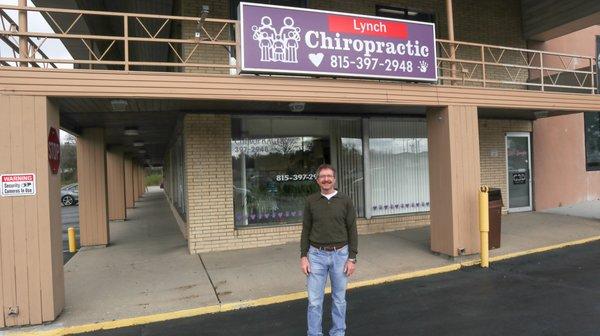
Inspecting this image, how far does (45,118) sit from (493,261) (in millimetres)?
7034

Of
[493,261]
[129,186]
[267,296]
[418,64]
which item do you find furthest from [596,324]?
[129,186]

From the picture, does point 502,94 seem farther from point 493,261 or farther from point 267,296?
point 267,296

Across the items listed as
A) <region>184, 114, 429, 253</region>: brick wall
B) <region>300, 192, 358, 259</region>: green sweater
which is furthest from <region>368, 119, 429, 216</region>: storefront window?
<region>300, 192, 358, 259</region>: green sweater

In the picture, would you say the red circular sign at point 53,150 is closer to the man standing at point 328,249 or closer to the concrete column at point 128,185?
the man standing at point 328,249

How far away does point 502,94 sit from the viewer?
27.7 feet

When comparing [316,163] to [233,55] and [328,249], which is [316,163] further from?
[328,249]

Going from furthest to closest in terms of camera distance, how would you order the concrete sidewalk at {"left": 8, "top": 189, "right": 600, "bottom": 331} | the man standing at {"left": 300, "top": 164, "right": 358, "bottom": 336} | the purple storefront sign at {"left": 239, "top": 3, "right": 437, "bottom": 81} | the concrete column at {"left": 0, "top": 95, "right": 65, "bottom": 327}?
the purple storefront sign at {"left": 239, "top": 3, "right": 437, "bottom": 81}
the concrete sidewalk at {"left": 8, "top": 189, "right": 600, "bottom": 331}
the concrete column at {"left": 0, "top": 95, "right": 65, "bottom": 327}
the man standing at {"left": 300, "top": 164, "right": 358, "bottom": 336}

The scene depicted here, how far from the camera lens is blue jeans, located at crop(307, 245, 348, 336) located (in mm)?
4293

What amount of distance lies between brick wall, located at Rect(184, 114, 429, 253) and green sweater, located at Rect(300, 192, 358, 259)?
5.00 metres

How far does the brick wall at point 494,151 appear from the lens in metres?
12.4

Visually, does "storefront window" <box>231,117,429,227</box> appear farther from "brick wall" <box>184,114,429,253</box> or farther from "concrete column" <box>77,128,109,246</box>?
"concrete column" <box>77,128,109,246</box>

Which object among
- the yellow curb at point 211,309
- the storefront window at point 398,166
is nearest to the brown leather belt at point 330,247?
the yellow curb at point 211,309

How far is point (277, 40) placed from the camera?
666 cm

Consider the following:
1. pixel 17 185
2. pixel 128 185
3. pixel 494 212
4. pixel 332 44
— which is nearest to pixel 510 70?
pixel 494 212
